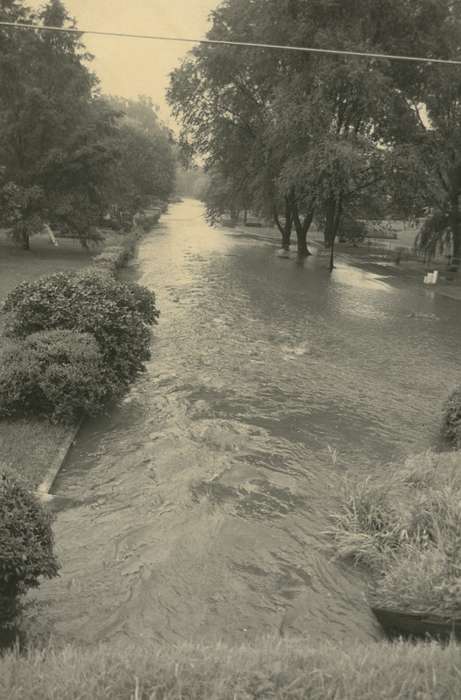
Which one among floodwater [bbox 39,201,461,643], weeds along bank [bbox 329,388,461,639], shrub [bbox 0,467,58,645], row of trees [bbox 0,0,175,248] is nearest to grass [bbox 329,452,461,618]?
weeds along bank [bbox 329,388,461,639]

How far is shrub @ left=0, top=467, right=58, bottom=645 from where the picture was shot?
4695 millimetres

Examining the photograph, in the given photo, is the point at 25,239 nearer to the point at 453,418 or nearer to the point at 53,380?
the point at 53,380

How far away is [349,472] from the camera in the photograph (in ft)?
27.1

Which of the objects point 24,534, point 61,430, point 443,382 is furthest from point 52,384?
point 443,382

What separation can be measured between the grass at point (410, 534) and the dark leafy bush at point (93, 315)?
4.57 m

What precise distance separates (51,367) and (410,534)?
17.9 ft

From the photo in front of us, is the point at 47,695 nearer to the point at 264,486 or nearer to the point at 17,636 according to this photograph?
the point at 17,636

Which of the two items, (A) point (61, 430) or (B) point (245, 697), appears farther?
(A) point (61, 430)

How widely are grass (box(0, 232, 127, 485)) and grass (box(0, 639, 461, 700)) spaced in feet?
10.2

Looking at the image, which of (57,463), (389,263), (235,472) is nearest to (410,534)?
(235,472)

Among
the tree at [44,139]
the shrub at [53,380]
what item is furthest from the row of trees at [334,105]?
the shrub at [53,380]

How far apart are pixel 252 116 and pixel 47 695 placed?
121 feet

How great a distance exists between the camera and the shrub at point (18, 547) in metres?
4.70

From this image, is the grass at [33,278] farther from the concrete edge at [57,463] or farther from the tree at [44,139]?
the tree at [44,139]
